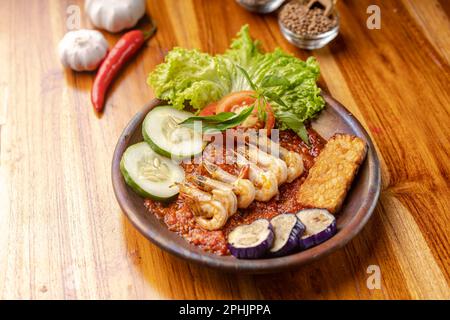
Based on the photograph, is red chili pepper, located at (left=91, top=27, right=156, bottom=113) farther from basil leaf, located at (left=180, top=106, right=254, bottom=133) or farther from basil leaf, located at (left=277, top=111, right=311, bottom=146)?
basil leaf, located at (left=277, top=111, right=311, bottom=146)

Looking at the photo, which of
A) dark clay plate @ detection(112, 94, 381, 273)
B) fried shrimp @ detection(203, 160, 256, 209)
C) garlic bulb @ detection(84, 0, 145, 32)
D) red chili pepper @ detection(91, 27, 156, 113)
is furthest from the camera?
garlic bulb @ detection(84, 0, 145, 32)

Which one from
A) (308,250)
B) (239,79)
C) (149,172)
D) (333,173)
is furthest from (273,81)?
(308,250)

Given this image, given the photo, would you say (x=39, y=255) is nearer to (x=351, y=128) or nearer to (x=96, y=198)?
(x=96, y=198)

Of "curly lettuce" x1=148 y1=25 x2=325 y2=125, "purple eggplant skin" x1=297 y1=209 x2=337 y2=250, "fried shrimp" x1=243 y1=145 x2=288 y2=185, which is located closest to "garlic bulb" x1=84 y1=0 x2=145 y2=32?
"curly lettuce" x1=148 y1=25 x2=325 y2=125

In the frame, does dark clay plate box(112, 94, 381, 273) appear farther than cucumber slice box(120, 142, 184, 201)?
No

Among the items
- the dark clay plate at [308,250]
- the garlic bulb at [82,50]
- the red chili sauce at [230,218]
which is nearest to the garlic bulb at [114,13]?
the garlic bulb at [82,50]

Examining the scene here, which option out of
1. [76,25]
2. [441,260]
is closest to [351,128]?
[441,260]
